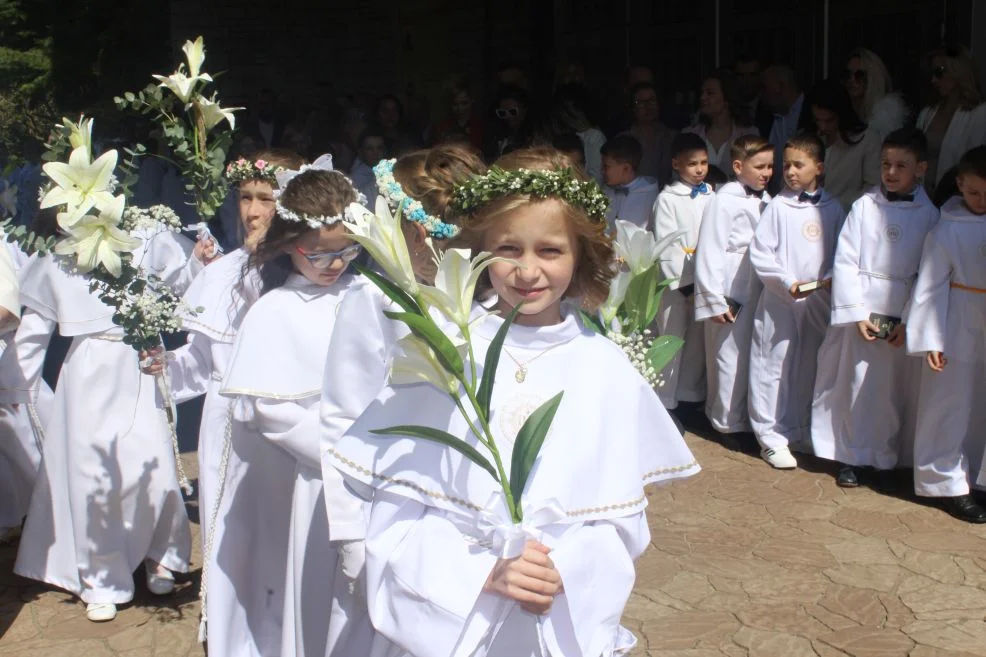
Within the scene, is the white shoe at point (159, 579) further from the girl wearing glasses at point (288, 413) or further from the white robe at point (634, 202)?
the white robe at point (634, 202)

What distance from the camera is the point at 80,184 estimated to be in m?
4.20

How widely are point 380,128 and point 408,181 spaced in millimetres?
7201

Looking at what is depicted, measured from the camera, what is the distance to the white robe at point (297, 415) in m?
3.70

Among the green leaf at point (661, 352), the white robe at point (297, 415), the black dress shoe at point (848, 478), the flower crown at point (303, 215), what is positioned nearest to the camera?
the green leaf at point (661, 352)

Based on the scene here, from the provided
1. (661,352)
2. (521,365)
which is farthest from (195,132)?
(521,365)

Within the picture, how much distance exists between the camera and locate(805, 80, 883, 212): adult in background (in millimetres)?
7516

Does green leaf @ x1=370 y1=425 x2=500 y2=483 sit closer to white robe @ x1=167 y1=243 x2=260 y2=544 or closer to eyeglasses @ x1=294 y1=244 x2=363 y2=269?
eyeglasses @ x1=294 y1=244 x2=363 y2=269

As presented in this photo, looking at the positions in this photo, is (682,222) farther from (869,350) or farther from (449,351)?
(449,351)

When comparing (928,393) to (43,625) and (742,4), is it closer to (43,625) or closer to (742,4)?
(43,625)

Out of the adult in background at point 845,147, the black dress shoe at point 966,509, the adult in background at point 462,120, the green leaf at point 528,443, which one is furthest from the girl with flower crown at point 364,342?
the adult in background at point 462,120

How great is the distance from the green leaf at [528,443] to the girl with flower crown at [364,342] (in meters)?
0.63

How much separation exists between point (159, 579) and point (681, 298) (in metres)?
3.80

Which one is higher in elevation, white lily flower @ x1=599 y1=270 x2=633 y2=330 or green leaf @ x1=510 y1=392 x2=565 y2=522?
white lily flower @ x1=599 y1=270 x2=633 y2=330

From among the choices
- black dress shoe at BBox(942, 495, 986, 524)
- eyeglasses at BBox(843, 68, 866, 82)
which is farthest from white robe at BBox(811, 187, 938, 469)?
eyeglasses at BBox(843, 68, 866, 82)
